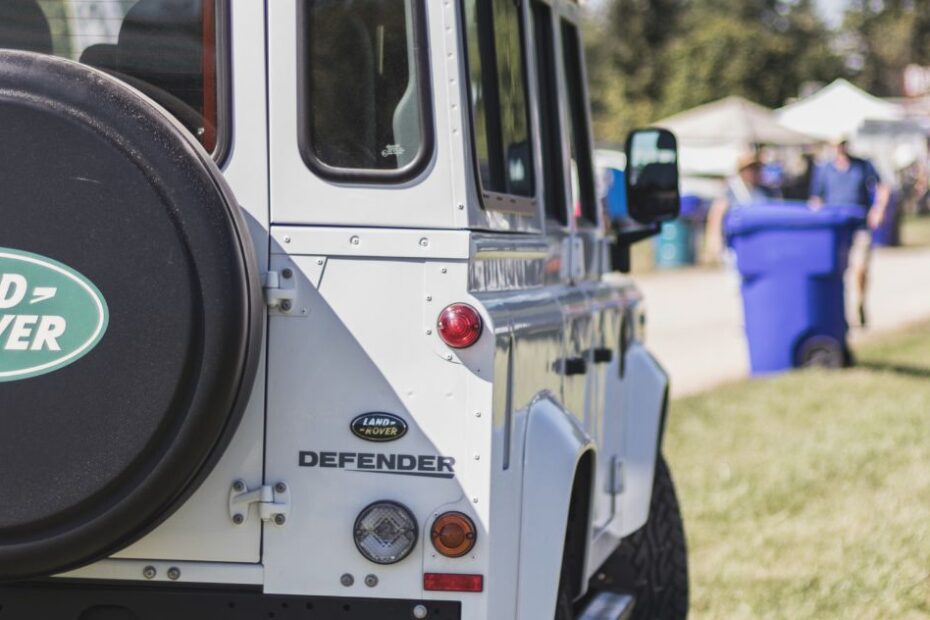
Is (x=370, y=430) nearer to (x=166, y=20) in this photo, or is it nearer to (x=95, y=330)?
(x=95, y=330)

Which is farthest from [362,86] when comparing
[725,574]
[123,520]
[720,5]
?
[720,5]

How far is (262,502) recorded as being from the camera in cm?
341

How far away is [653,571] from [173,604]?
235 centimetres

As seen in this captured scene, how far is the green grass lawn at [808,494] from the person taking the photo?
20.5 ft

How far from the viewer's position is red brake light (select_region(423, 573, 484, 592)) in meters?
3.36

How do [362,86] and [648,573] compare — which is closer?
[362,86]

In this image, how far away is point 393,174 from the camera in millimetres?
3463

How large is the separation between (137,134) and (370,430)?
779 mm

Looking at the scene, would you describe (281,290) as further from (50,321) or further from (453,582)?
(453,582)

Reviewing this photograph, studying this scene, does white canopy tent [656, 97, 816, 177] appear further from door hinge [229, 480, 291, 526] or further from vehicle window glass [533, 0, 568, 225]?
door hinge [229, 480, 291, 526]

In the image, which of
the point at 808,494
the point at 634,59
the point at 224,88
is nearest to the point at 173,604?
the point at 224,88

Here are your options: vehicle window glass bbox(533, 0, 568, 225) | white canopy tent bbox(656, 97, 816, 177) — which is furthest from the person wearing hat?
white canopy tent bbox(656, 97, 816, 177)

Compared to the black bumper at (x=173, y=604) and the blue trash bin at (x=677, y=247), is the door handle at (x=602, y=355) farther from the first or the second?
the blue trash bin at (x=677, y=247)

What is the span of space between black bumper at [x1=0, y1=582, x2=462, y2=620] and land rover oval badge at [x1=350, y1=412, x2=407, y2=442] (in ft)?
1.12
